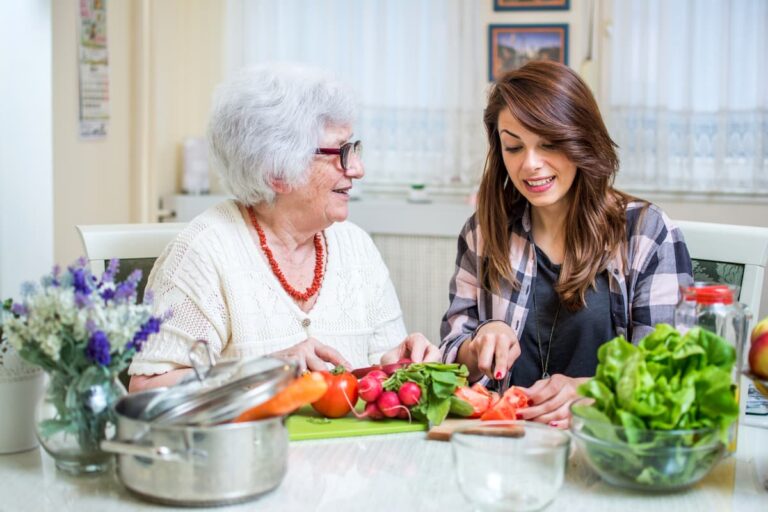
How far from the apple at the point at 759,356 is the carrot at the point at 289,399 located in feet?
1.80

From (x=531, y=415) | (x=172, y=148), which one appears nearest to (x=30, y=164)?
(x=172, y=148)

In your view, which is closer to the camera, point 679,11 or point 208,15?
point 679,11

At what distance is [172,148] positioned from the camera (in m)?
3.93

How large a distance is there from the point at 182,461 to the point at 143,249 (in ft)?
3.33

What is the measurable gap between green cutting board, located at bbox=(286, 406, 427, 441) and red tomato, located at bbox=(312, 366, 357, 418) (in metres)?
0.01

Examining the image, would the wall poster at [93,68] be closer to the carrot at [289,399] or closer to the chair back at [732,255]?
the chair back at [732,255]

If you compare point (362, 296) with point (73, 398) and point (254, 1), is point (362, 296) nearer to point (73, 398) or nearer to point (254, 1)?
→ point (73, 398)

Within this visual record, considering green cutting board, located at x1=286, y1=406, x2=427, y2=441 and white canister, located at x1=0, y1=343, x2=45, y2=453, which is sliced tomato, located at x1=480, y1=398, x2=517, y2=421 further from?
white canister, located at x1=0, y1=343, x2=45, y2=453

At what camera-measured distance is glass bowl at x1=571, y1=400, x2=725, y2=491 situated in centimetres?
112

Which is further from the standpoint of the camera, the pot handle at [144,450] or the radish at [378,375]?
the radish at [378,375]

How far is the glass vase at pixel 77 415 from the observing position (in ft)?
3.94

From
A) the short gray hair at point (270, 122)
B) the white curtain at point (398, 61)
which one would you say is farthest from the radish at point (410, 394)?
the white curtain at point (398, 61)

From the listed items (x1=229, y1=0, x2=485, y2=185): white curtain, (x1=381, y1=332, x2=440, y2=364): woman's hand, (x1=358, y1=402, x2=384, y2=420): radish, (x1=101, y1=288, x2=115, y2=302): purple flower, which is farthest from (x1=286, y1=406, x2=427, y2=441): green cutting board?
(x1=229, y1=0, x2=485, y2=185): white curtain

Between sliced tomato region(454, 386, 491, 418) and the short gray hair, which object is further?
the short gray hair
